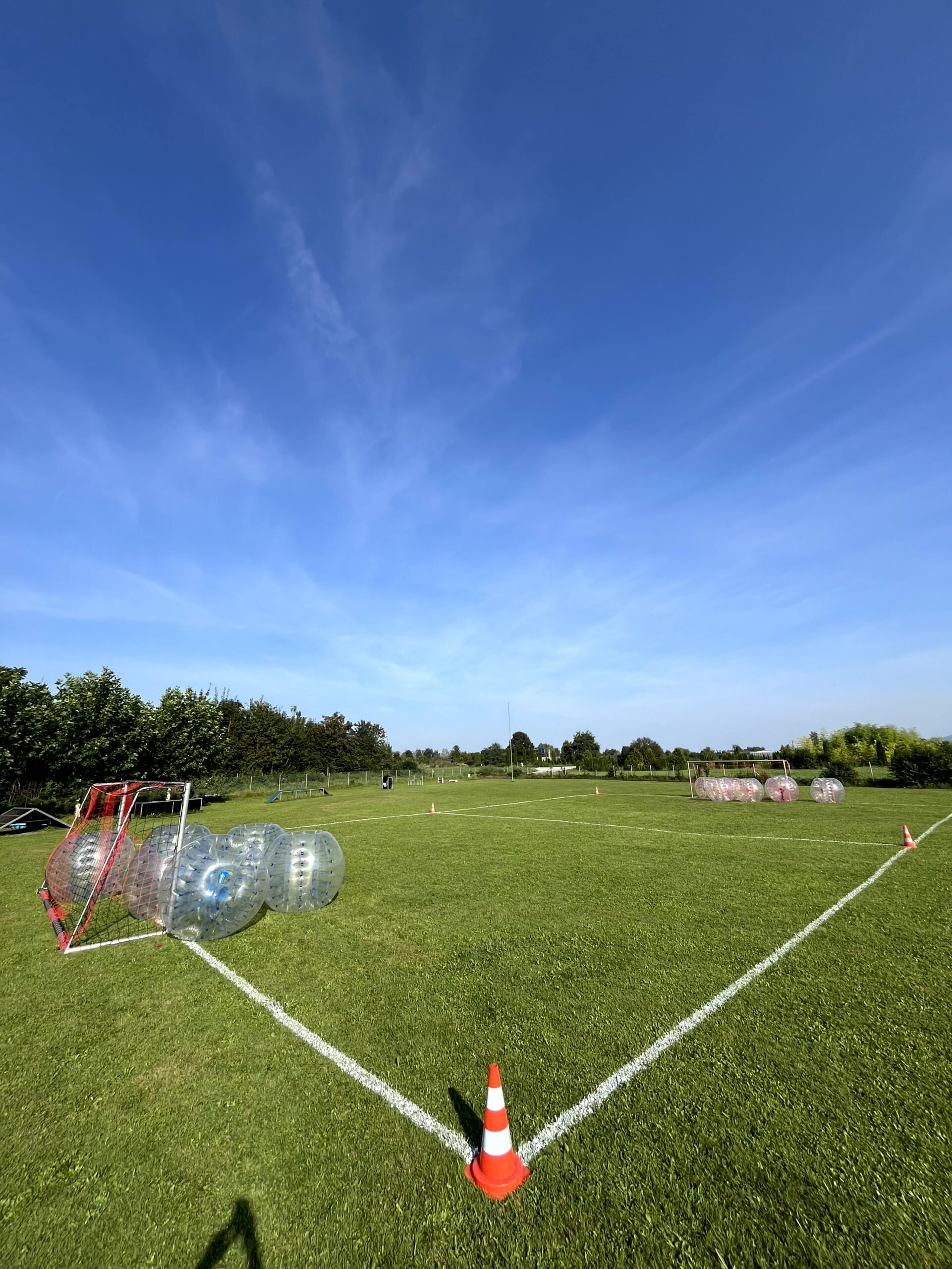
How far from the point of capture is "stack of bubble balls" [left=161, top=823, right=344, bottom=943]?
20.1 ft

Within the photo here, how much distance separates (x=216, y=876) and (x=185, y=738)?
1169 inches

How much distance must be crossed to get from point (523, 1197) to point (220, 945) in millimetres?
5241

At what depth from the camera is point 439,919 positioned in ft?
23.2

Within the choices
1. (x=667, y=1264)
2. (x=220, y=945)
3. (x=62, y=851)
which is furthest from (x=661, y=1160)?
(x=62, y=851)

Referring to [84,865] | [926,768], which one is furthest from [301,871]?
[926,768]

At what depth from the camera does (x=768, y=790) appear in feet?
73.7

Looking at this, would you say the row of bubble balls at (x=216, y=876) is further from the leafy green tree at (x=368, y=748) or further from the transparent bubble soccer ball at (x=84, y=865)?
the leafy green tree at (x=368, y=748)

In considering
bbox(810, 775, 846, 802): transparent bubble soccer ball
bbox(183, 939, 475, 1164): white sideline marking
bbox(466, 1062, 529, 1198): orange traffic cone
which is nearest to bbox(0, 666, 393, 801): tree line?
bbox(183, 939, 475, 1164): white sideline marking

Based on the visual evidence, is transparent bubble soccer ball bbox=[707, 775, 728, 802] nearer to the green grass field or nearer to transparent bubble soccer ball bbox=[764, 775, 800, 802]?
transparent bubble soccer ball bbox=[764, 775, 800, 802]

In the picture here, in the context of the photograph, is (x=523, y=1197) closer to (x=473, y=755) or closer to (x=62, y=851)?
(x=62, y=851)

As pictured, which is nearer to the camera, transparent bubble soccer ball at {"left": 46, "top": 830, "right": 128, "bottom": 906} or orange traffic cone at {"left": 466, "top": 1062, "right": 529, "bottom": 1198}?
orange traffic cone at {"left": 466, "top": 1062, "right": 529, "bottom": 1198}

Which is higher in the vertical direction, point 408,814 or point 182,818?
point 182,818

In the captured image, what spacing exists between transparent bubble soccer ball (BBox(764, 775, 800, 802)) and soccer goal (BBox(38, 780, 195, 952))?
22408 millimetres

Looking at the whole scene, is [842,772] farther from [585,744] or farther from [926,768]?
[585,744]
